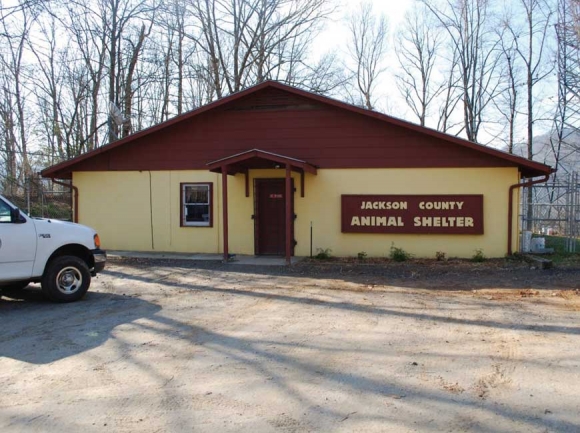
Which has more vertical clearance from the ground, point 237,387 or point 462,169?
point 462,169

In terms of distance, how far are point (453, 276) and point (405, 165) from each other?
3.76m

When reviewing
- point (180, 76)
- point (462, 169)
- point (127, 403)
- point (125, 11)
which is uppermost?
point (125, 11)

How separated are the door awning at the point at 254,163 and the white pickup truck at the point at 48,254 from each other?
4937 mm

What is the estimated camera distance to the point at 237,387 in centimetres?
451

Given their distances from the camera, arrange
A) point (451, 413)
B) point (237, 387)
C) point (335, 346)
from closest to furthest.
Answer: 1. point (451, 413)
2. point (237, 387)
3. point (335, 346)

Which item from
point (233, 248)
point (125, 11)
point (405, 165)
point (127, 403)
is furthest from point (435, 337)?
point (125, 11)

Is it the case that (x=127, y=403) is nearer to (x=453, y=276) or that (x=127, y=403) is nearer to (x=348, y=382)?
(x=348, y=382)

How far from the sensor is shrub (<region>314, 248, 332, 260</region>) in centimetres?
1384

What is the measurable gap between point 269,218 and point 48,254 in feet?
24.4

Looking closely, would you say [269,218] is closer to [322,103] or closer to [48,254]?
[322,103]

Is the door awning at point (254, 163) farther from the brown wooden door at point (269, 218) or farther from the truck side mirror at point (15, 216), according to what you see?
the truck side mirror at point (15, 216)

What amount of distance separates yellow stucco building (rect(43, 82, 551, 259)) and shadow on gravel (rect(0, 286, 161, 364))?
5404 mm

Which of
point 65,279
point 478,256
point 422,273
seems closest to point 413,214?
point 478,256

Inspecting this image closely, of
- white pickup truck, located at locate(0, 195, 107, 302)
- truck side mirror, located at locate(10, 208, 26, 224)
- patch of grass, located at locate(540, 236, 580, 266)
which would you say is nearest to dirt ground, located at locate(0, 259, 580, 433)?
white pickup truck, located at locate(0, 195, 107, 302)
